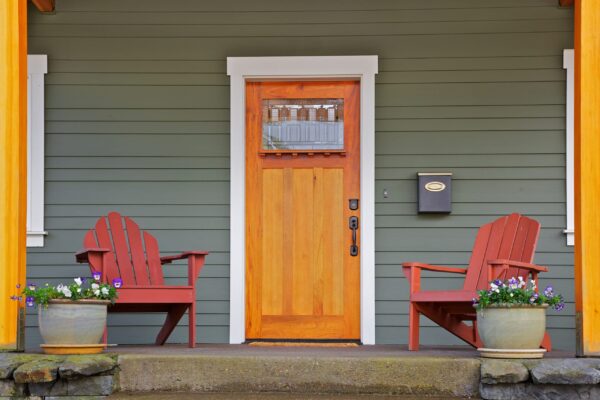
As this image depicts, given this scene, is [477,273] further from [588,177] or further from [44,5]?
[44,5]

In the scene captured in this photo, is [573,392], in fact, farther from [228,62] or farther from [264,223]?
[228,62]

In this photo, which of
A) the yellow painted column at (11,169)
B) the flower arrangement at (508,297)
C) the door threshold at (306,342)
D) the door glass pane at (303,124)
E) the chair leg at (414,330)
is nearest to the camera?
the flower arrangement at (508,297)

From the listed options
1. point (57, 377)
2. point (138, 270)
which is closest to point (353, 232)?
point (138, 270)

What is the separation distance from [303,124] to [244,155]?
1.47ft

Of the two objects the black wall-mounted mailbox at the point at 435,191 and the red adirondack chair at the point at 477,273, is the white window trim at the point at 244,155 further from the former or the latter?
the red adirondack chair at the point at 477,273

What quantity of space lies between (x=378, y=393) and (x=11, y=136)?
2177 mm

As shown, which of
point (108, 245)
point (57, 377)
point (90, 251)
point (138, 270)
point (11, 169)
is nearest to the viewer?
point (57, 377)

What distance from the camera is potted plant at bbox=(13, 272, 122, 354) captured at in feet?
15.6

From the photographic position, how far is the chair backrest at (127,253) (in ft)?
18.9

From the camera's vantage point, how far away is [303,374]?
459cm

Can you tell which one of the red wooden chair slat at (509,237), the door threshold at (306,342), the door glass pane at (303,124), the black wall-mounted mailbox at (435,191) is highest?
the door glass pane at (303,124)

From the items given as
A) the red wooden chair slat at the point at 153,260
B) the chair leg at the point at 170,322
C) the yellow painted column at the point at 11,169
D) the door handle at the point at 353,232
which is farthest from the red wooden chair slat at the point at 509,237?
the yellow painted column at the point at 11,169

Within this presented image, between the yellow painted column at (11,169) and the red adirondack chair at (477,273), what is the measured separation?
2.07m

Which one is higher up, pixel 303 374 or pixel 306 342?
pixel 303 374
